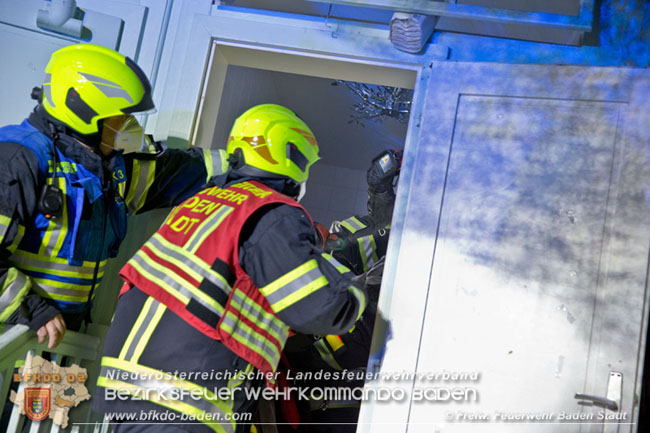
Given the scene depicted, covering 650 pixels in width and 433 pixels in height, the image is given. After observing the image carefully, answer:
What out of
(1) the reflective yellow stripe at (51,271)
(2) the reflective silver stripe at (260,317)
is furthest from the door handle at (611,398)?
(1) the reflective yellow stripe at (51,271)

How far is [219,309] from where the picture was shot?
86.8 inches

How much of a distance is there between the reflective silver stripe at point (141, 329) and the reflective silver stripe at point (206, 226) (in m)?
0.26

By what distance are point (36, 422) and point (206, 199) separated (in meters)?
1.23

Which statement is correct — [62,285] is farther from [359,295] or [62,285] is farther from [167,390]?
[359,295]

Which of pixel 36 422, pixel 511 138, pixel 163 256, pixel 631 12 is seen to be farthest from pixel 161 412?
pixel 631 12

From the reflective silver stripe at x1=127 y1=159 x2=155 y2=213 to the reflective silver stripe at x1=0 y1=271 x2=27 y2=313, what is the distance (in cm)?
65

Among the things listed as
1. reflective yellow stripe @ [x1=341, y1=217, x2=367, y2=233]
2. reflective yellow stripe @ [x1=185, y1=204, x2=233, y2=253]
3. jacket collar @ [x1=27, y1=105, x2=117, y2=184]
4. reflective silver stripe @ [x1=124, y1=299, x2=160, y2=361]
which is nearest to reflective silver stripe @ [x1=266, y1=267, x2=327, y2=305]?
reflective yellow stripe @ [x1=185, y1=204, x2=233, y2=253]

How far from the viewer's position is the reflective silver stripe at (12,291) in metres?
2.30

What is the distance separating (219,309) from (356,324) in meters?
1.27

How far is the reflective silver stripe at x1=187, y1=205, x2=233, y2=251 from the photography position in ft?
7.48

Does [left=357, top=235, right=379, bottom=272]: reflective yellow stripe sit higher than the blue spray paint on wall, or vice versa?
the blue spray paint on wall

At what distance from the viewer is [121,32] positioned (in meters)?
3.12

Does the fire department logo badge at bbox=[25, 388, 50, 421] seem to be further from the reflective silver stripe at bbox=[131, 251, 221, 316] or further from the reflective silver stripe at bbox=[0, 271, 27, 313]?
the reflective silver stripe at bbox=[131, 251, 221, 316]

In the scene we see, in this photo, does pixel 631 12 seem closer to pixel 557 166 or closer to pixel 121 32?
pixel 557 166
